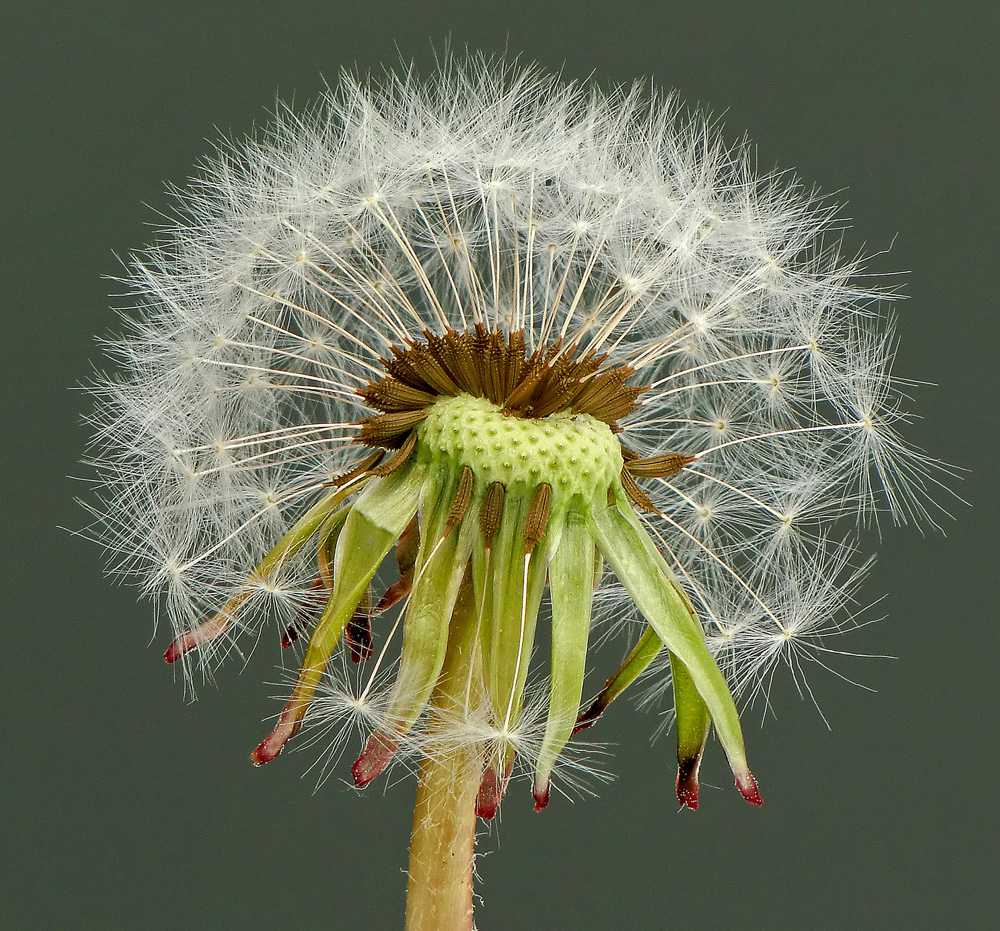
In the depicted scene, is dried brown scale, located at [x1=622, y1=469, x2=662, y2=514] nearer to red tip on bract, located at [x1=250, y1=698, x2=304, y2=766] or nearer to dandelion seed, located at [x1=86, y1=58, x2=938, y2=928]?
dandelion seed, located at [x1=86, y1=58, x2=938, y2=928]

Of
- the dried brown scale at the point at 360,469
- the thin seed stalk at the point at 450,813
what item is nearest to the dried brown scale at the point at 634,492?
the thin seed stalk at the point at 450,813

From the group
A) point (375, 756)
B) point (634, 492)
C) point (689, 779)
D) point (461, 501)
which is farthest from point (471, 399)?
point (689, 779)

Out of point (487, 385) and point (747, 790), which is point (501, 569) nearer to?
point (487, 385)

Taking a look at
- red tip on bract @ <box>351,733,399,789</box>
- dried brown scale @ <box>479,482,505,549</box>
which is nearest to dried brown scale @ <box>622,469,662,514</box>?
A: dried brown scale @ <box>479,482,505,549</box>

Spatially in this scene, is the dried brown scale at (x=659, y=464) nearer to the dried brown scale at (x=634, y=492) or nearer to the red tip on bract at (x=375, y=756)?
the dried brown scale at (x=634, y=492)

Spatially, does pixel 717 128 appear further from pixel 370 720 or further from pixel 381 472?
pixel 370 720

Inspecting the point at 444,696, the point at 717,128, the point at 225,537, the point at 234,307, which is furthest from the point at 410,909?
the point at 717,128
